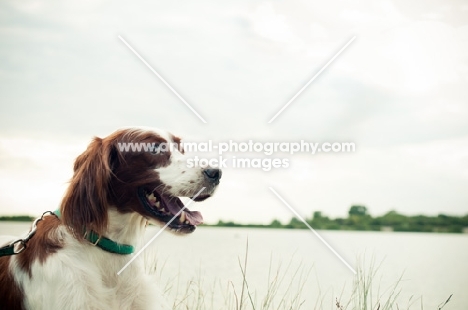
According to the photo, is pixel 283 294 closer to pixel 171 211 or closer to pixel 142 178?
pixel 171 211

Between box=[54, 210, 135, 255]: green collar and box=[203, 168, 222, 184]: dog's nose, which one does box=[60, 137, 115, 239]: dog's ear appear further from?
box=[203, 168, 222, 184]: dog's nose

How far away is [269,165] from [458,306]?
24.3 ft

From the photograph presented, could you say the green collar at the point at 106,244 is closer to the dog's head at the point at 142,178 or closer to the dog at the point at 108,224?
the dog at the point at 108,224

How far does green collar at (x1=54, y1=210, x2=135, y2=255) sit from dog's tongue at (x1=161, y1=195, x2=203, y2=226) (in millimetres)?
405

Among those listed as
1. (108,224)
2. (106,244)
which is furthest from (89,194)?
(106,244)

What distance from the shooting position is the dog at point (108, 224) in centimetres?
344

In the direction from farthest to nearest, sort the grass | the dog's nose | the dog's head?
the grass < the dog's nose < the dog's head

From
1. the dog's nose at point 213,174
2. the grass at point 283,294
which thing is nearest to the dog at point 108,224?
the dog's nose at point 213,174

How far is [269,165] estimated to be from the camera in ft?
18.2

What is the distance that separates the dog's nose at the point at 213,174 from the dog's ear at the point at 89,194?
2.21 ft

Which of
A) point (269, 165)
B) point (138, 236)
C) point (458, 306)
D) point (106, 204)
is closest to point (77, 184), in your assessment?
point (106, 204)

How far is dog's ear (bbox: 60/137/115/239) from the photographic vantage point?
3.48 metres

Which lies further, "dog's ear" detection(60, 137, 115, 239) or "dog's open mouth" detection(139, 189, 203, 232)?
"dog's open mouth" detection(139, 189, 203, 232)

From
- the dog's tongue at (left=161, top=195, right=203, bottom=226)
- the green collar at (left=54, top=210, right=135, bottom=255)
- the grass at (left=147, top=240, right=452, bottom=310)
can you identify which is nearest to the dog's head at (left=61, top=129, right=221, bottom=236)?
the dog's tongue at (left=161, top=195, right=203, bottom=226)
